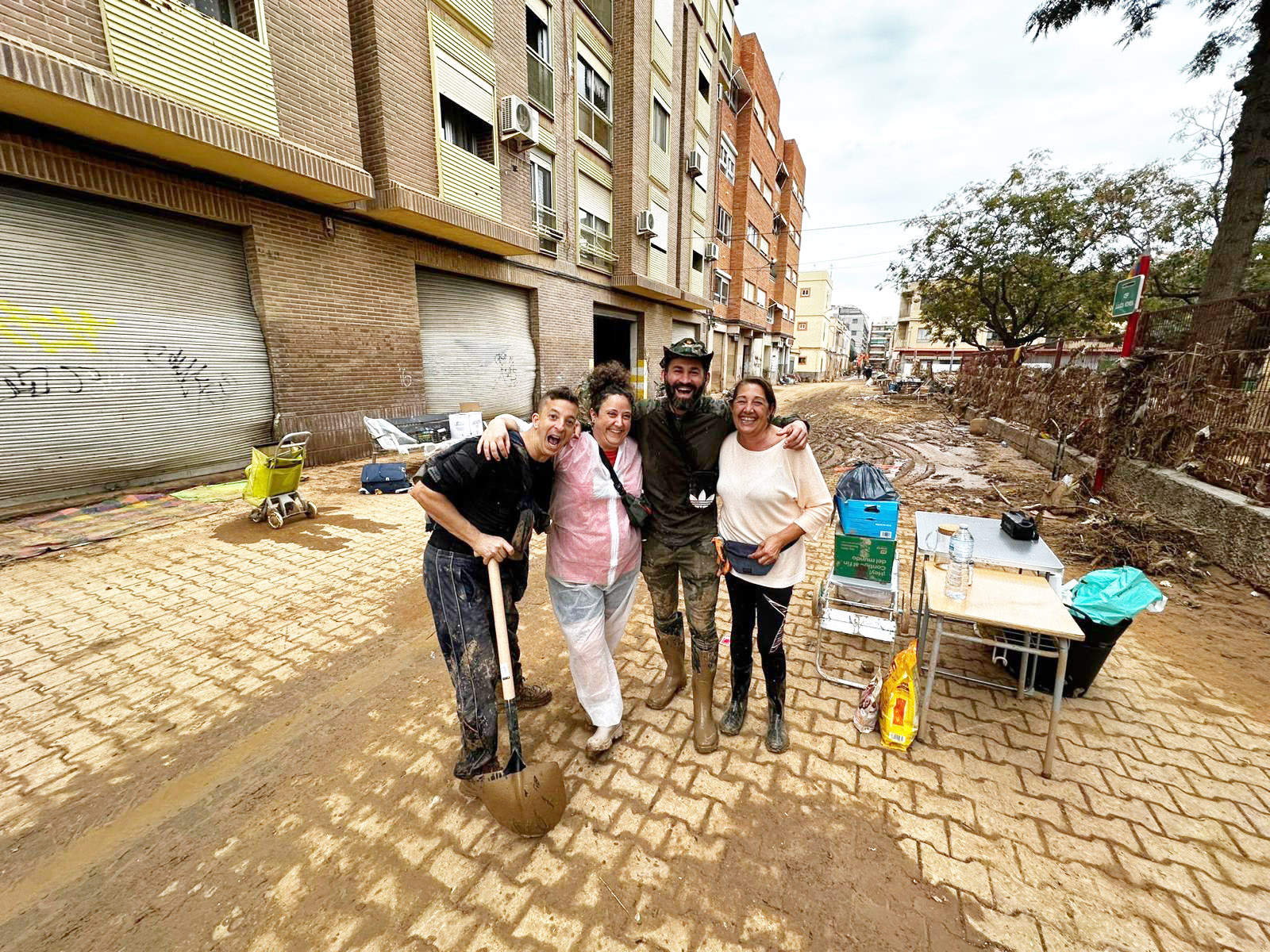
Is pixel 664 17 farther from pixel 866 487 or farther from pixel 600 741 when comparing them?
pixel 600 741

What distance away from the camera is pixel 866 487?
368 cm

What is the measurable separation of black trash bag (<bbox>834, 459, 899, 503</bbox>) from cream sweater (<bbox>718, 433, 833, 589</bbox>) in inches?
46.9

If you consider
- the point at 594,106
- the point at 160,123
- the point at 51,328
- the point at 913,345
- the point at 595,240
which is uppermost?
the point at 594,106

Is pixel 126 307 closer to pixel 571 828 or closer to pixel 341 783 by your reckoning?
pixel 341 783

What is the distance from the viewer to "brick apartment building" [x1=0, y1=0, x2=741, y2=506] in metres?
5.75

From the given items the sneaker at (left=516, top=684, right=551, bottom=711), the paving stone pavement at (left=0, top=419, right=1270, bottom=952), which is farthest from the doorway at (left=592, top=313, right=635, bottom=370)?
the sneaker at (left=516, top=684, right=551, bottom=711)

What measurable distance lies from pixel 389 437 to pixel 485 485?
7.79 metres

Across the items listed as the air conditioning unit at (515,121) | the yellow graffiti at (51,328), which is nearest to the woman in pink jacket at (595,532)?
the yellow graffiti at (51,328)

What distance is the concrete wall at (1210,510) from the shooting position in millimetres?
4621

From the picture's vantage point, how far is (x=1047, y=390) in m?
11.6

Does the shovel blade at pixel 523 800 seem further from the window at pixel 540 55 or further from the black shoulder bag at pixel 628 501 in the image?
the window at pixel 540 55

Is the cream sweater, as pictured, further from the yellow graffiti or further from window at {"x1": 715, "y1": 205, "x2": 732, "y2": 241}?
window at {"x1": 715, "y1": 205, "x2": 732, "y2": 241}

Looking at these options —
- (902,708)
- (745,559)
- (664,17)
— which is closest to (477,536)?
(745,559)

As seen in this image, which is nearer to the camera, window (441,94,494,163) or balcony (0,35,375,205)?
balcony (0,35,375,205)
